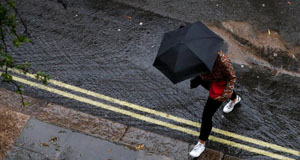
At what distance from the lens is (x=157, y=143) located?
228 inches

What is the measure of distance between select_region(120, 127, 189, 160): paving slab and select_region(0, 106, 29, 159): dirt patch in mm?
1551

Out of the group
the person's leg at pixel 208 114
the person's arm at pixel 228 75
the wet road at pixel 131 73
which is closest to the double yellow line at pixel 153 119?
the wet road at pixel 131 73

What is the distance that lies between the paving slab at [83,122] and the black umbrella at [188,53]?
1.58 m

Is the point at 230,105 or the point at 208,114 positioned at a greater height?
the point at 208,114

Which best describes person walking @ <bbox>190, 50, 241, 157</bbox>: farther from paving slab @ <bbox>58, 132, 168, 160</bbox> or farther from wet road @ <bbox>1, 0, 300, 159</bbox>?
paving slab @ <bbox>58, 132, 168, 160</bbox>

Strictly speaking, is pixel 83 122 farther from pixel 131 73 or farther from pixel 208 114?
pixel 208 114

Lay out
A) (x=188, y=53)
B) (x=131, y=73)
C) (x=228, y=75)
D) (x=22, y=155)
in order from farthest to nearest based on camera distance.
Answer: (x=131, y=73)
(x=22, y=155)
(x=228, y=75)
(x=188, y=53)

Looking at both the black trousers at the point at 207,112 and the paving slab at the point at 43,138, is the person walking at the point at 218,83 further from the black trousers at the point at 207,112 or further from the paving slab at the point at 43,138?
the paving slab at the point at 43,138

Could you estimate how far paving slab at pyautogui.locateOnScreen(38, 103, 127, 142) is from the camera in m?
5.86

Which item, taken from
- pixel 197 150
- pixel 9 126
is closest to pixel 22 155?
pixel 9 126

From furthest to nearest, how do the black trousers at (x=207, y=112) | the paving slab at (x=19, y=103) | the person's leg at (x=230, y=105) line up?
the person's leg at (x=230, y=105)
the paving slab at (x=19, y=103)
the black trousers at (x=207, y=112)

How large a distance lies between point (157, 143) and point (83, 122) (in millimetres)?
1191

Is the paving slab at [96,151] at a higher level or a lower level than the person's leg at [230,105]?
lower

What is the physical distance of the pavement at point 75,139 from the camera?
18.4 feet
